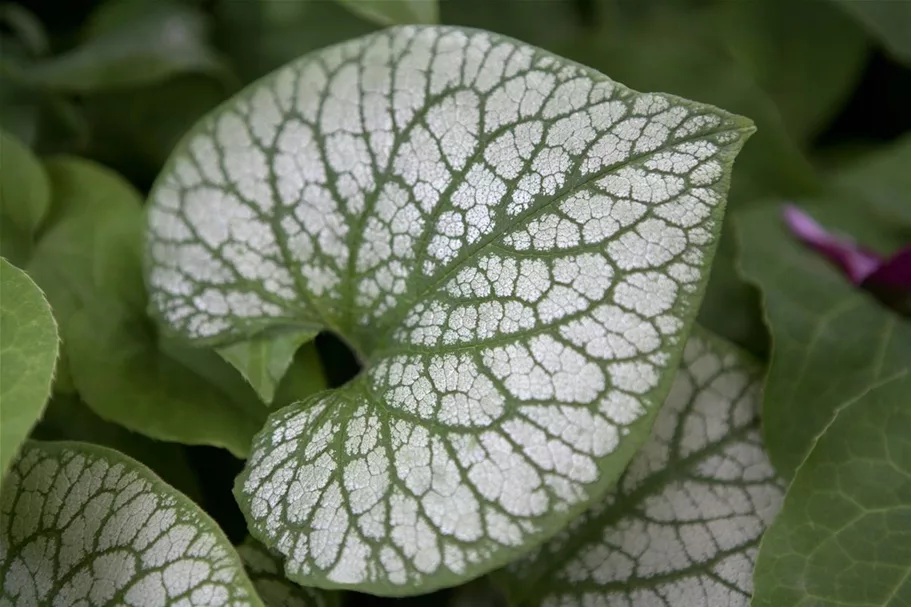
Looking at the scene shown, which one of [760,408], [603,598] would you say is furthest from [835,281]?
[603,598]

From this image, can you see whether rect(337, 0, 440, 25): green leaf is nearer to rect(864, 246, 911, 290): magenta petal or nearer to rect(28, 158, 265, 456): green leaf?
rect(28, 158, 265, 456): green leaf

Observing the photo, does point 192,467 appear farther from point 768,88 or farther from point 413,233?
point 768,88

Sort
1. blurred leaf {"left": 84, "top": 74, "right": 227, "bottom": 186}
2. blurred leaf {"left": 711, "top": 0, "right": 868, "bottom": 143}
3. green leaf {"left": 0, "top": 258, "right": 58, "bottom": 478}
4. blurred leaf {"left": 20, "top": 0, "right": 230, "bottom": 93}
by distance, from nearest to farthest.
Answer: green leaf {"left": 0, "top": 258, "right": 58, "bottom": 478}
blurred leaf {"left": 20, "top": 0, "right": 230, "bottom": 93}
blurred leaf {"left": 84, "top": 74, "right": 227, "bottom": 186}
blurred leaf {"left": 711, "top": 0, "right": 868, "bottom": 143}

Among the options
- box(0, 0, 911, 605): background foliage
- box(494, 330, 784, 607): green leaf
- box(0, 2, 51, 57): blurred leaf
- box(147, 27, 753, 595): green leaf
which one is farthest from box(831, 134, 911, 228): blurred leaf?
box(0, 2, 51, 57): blurred leaf

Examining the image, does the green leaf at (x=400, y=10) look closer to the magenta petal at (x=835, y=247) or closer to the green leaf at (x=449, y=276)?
the green leaf at (x=449, y=276)

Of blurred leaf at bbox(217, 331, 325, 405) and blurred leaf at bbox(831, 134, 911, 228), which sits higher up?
blurred leaf at bbox(831, 134, 911, 228)

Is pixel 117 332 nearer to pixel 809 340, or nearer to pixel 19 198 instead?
pixel 19 198
